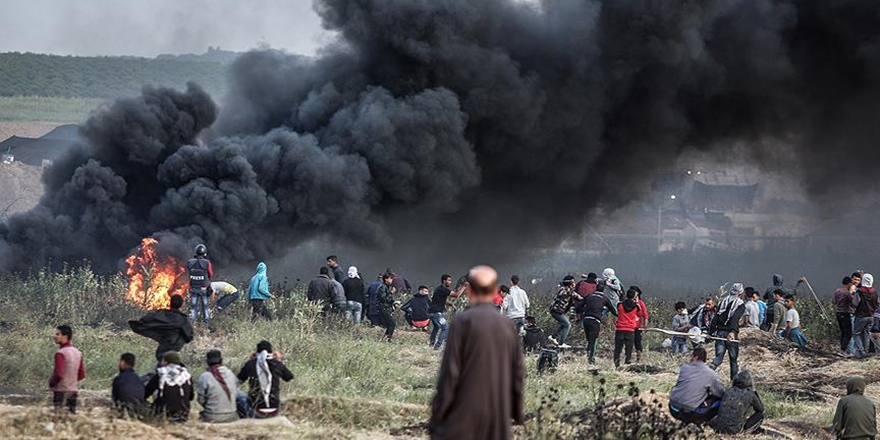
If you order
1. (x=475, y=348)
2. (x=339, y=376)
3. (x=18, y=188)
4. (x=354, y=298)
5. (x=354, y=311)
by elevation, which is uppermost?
(x=18, y=188)

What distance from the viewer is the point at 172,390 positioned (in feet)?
37.7

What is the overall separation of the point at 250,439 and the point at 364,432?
5.02 feet

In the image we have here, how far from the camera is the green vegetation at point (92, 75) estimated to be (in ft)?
375

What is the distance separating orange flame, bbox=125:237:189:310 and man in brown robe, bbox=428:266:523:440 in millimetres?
16434

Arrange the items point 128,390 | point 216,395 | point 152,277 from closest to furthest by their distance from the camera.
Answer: point 128,390, point 216,395, point 152,277

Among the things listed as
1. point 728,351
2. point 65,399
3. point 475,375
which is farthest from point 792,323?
point 475,375

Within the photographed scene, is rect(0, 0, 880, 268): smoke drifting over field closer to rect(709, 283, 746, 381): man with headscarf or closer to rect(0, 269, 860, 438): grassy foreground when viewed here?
rect(0, 269, 860, 438): grassy foreground

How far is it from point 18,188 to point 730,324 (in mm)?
49499

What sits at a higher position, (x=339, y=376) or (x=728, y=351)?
(x=728, y=351)

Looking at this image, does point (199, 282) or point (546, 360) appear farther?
point (199, 282)

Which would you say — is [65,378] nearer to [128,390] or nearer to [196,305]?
[128,390]

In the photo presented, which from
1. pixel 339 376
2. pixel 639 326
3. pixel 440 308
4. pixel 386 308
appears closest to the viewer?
pixel 339 376

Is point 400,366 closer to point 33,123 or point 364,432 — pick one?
point 364,432

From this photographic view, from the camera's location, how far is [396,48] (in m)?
30.0
